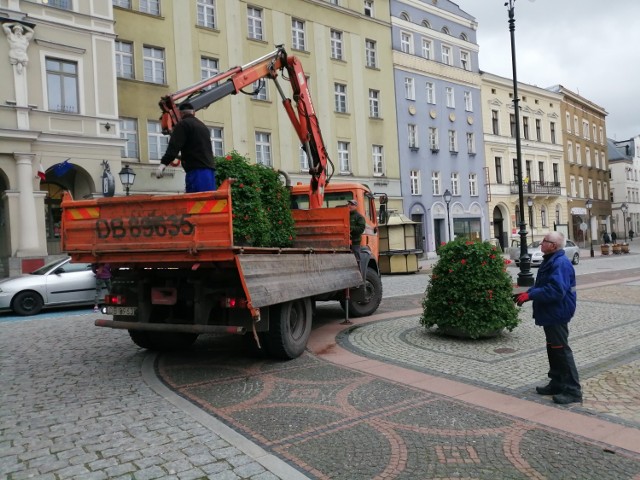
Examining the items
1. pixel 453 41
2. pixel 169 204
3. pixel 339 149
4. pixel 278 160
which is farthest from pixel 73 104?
pixel 453 41

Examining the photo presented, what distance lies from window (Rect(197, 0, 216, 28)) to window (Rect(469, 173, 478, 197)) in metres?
21.6

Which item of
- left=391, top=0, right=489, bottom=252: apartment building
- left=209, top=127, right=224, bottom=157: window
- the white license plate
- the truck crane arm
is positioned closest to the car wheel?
the truck crane arm

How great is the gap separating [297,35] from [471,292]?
24.5m

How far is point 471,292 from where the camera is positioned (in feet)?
25.3

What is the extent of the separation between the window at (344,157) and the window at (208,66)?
27.4 feet

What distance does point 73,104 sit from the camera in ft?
65.2

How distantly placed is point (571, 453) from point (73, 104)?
66.9 ft

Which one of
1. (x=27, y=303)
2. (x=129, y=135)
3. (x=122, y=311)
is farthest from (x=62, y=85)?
(x=122, y=311)

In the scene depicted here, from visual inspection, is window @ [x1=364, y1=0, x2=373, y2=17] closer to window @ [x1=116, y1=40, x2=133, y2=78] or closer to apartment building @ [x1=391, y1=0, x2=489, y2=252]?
apartment building @ [x1=391, y1=0, x2=489, y2=252]

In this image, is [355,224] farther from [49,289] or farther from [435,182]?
[435,182]

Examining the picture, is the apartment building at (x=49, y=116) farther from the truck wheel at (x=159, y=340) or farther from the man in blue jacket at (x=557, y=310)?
the man in blue jacket at (x=557, y=310)

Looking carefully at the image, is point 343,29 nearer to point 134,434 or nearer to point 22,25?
A: point 22,25

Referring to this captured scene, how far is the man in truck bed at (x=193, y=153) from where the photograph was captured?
6.23m

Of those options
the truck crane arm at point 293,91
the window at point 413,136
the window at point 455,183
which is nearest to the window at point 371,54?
the window at point 413,136
